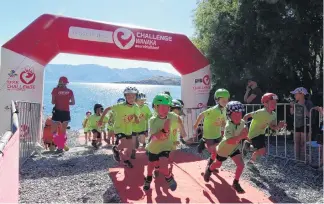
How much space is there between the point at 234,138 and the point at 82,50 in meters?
5.54

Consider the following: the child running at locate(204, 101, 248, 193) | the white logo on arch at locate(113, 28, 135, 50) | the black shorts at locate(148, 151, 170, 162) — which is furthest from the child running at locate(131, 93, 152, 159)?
the child running at locate(204, 101, 248, 193)

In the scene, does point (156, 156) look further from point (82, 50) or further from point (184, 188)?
point (82, 50)

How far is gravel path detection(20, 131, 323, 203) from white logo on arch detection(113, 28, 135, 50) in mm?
3535

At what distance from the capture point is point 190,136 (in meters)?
9.62

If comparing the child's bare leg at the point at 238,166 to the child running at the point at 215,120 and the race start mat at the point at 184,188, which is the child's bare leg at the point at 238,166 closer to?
the race start mat at the point at 184,188

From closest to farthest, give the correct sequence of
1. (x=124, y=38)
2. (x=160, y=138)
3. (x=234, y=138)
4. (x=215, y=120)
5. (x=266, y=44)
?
1. (x=160, y=138)
2. (x=234, y=138)
3. (x=215, y=120)
4. (x=124, y=38)
5. (x=266, y=44)

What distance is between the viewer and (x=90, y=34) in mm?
8164

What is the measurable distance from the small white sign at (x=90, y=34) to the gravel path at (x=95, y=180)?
3.38m

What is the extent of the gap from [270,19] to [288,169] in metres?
4.72

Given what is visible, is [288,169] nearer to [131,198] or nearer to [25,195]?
[131,198]

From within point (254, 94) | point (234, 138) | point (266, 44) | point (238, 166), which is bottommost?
point (238, 166)

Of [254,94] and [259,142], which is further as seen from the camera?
[254,94]

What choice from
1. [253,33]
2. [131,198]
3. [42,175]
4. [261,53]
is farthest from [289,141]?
[42,175]

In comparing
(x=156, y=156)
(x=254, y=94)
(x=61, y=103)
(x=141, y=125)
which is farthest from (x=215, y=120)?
(x=61, y=103)
